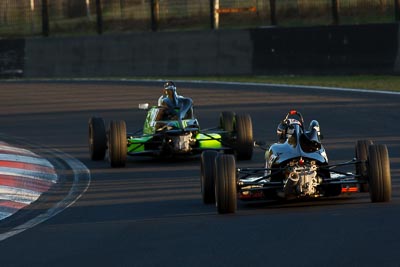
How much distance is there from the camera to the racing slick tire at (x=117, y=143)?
1733 centimetres

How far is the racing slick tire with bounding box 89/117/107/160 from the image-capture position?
18.5 metres

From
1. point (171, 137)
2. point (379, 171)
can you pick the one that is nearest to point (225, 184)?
point (379, 171)

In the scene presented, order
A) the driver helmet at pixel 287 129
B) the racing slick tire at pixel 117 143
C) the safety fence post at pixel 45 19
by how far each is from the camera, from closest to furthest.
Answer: the driver helmet at pixel 287 129
the racing slick tire at pixel 117 143
the safety fence post at pixel 45 19

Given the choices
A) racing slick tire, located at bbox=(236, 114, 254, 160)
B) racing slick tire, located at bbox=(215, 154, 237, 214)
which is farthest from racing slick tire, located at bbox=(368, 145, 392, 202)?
racing slick tire, located at bbox=(236, 114, 254, 160)

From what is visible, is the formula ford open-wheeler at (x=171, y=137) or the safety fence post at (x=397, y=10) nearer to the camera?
the formula ford open-wheeler at (x=171, y=137)

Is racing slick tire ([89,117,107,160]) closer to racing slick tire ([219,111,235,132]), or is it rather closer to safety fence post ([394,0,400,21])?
racing slick tire ([219,111,235,132])

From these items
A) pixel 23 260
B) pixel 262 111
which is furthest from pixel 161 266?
pixel 262 111

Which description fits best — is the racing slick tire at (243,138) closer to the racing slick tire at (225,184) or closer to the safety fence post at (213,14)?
the racing slick tire at (225,184)

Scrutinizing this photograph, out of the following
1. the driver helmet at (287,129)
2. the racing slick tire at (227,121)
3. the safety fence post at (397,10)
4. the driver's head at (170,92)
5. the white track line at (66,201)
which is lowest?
the white track line at (66,201)

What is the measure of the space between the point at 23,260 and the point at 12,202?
4119 millimetres

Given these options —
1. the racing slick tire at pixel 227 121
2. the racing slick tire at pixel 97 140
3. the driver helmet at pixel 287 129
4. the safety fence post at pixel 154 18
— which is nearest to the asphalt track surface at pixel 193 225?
the racing slick tire at pixel 97 140

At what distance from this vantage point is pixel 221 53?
33875mm

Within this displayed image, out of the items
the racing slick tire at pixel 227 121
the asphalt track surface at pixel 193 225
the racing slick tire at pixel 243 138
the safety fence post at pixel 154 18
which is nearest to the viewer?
the asphalt track surface at pixel 193 225

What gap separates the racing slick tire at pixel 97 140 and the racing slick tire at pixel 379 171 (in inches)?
282
